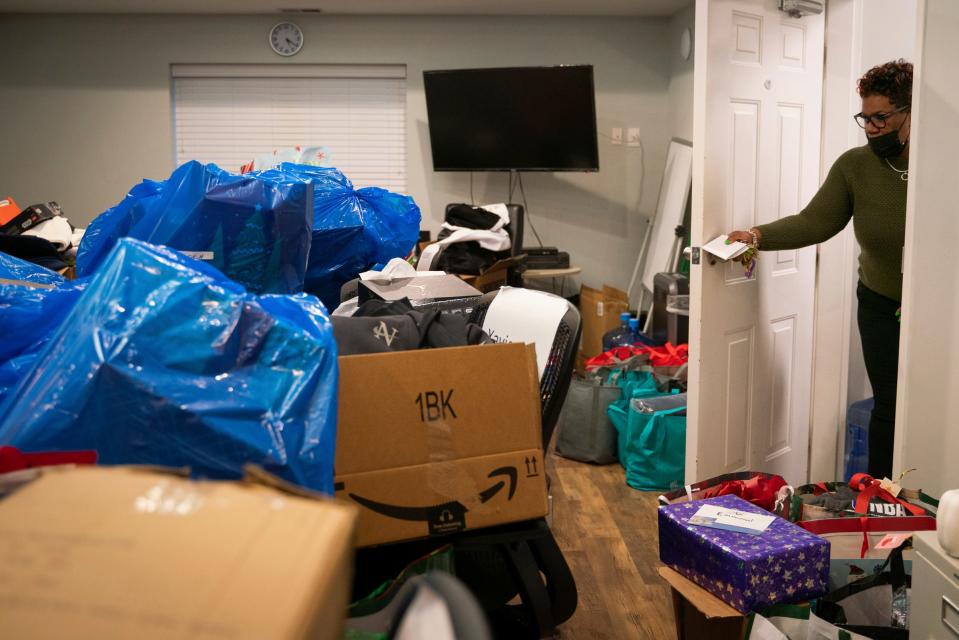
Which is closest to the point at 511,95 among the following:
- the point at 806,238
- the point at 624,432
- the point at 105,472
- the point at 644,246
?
the point at 644,246

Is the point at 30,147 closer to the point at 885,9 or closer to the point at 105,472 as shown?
the point at 885,9

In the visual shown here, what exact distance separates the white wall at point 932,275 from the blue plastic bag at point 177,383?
5.83ft

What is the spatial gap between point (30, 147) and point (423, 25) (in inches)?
122

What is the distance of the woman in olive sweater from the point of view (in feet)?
8.86

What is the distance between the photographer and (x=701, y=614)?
2.07m

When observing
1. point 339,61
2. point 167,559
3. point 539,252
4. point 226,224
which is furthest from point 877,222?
point 339,61

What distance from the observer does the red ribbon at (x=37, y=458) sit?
807 mm

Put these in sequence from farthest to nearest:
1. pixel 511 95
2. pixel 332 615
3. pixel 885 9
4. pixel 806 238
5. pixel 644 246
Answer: pixel 644 246 → pixel 511 95 → pixel 885 9 → pixel 806 238 → pixel 332 615

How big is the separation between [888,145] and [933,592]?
163 cm

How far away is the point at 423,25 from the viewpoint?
6273 mm

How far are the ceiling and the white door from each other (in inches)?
110

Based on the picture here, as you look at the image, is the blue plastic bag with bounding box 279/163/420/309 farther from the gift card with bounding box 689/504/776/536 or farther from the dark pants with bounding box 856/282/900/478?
the dark pants with bounding box 856/282/900/478

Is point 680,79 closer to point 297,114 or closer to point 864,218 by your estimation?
point 297,114

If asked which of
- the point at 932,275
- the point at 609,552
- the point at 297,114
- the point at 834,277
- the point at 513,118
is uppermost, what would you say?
the point at 297,114
